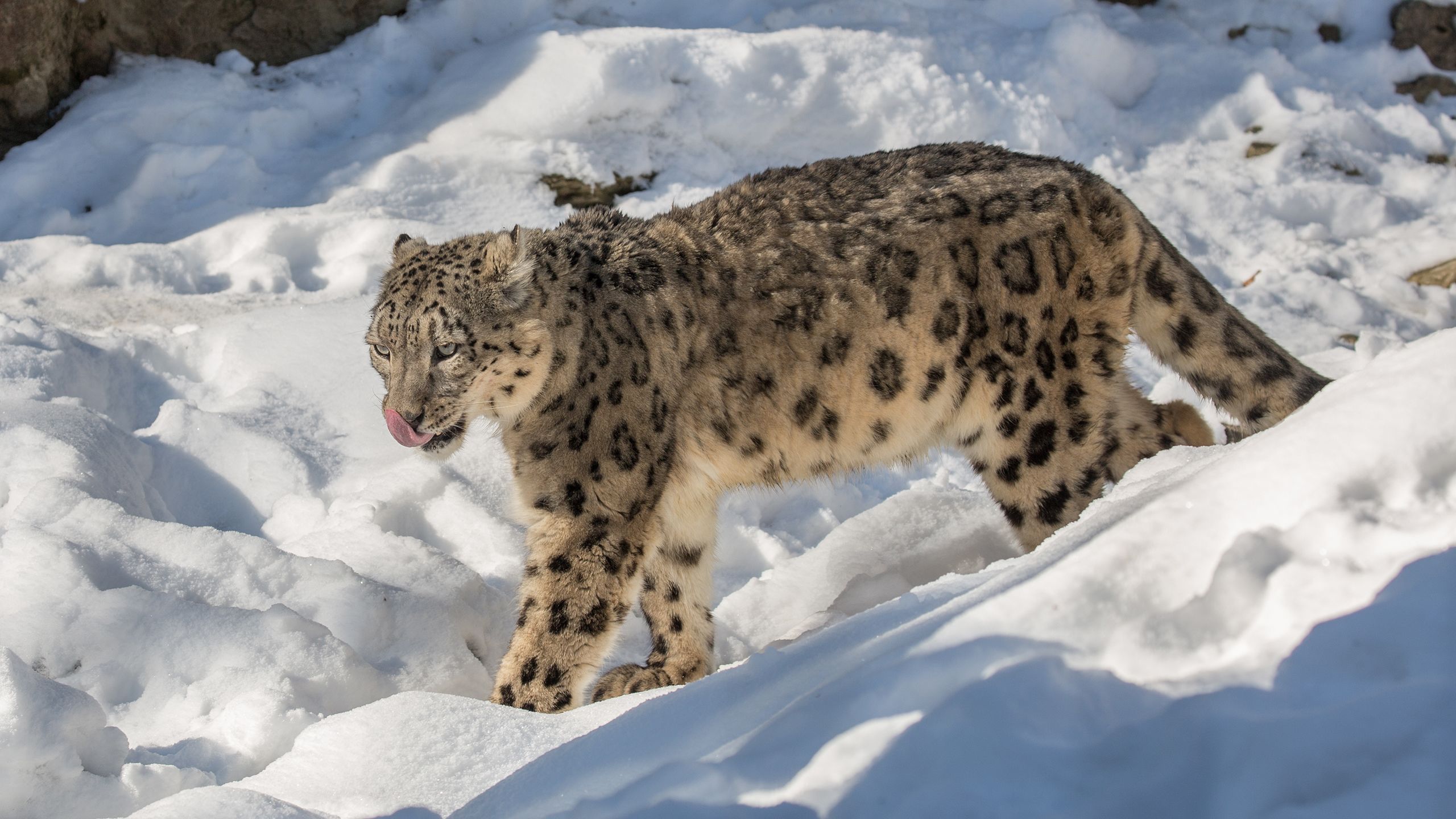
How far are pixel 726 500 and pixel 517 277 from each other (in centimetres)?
168

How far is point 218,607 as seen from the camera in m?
3.56

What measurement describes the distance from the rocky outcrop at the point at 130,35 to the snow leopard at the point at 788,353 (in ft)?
13.1

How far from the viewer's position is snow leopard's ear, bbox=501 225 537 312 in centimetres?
375

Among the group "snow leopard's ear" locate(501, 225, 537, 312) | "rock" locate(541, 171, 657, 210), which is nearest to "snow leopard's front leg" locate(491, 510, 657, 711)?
"snow leopard's ear" locate(501, 225, 537, 312)

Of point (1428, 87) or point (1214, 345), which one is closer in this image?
point (1214, 345)

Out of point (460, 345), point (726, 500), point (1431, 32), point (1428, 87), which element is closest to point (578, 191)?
point (726, 500)

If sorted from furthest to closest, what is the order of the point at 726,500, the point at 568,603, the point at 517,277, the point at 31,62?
the point at 31,62
the point at 726,500
the point at 517,277
the point at 568,603

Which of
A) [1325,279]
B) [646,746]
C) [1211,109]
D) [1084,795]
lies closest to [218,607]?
[646,746]

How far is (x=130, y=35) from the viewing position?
291 inches

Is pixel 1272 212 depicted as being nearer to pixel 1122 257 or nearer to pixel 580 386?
pixel 1122 257

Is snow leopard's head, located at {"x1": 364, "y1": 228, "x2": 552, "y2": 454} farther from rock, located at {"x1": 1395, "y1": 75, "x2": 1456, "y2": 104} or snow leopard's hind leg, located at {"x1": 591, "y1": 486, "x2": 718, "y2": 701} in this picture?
rock, located at {"x1": 1395, "y1": 75, "x2": 1456, "y2": 104}

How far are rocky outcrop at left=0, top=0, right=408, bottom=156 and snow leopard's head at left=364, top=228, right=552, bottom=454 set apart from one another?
431 cm

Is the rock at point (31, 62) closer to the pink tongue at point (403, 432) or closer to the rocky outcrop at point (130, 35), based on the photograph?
the rocky outcrop at point (130, 35)

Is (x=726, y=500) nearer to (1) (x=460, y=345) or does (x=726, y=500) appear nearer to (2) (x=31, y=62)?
(1) (x=460, y=345)
